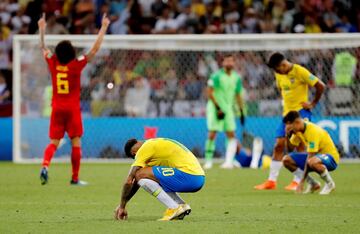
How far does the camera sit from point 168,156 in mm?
11852

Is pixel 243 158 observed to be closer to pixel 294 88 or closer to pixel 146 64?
pixel 146 64

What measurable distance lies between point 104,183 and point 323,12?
11.9 meters

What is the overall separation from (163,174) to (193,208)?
1916 mm

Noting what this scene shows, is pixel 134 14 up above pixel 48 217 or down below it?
above

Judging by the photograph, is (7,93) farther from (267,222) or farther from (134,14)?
(267,222)

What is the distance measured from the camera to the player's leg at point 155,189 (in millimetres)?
11570

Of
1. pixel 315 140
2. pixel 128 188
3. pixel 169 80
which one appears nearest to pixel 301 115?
pixel 315 140

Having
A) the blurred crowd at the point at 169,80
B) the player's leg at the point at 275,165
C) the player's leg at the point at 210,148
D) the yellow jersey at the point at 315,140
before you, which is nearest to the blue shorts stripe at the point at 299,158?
the yellow jersey at the point at 315,140

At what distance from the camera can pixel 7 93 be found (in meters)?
25.9

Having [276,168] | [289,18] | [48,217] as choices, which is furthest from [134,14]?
[48,217]

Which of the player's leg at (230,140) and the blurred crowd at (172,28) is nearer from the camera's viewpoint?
the player's leg at (230,140)

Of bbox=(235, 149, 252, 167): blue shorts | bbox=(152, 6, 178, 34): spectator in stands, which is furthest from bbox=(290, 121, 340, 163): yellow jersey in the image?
bbox=(152, 6, 178, 34): spectator in stands

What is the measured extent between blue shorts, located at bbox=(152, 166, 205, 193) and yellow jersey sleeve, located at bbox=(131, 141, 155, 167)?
16cm

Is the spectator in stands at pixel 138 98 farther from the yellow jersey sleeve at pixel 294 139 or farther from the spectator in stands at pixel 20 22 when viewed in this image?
the yellow jersey sleeve at pixel 294 139
